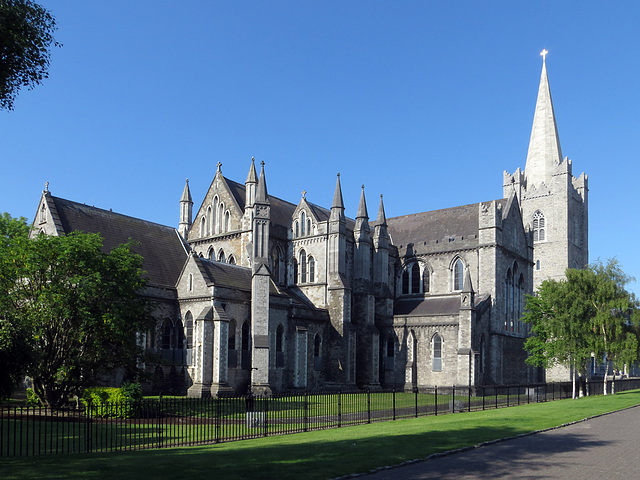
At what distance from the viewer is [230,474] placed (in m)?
13.4

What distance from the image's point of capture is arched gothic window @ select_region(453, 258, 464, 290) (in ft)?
177

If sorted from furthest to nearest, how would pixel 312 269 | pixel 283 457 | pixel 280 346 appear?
1. pixel 312 269
2. pixel 280 346
3. pixel 283 457

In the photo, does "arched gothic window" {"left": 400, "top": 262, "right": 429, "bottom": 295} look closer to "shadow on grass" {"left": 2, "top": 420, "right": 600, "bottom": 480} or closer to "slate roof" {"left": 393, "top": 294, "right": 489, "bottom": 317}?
"slate roof" {"left": 393, "top": 294, "right": 489, "bottom": 317}

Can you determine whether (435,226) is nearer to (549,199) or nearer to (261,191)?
(261,191)

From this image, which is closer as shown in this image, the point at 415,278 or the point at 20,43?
the point at 20,43

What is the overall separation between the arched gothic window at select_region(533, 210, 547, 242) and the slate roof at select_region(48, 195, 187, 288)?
49207mm

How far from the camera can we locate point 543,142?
83.6m

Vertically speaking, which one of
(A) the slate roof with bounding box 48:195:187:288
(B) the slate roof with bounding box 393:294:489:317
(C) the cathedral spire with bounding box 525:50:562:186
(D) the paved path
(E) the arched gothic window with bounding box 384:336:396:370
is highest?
(C) the cathedral spire with bounding box 525:50:562:186

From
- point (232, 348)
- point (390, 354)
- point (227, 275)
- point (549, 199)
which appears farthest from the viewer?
point (549, 199)

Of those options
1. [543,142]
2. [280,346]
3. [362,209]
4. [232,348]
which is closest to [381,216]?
[362,209]

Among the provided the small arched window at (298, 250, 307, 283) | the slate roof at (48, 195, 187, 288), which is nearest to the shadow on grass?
the slate roof at (48, 195, 187, 288)

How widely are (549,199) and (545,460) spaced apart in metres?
68.1

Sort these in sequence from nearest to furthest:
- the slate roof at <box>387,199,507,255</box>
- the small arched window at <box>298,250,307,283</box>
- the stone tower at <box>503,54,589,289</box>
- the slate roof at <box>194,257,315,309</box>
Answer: the slate roof at <box>194,257,315,309</box> → the small arched window at <box>298,250,307,283</box> → the slate roof at <box>387,199,507,255</box> → the stone tower at <box>503,54,589,289</box>

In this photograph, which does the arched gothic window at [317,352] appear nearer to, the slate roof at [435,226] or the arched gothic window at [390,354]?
the arched gothic window at [390,354]
